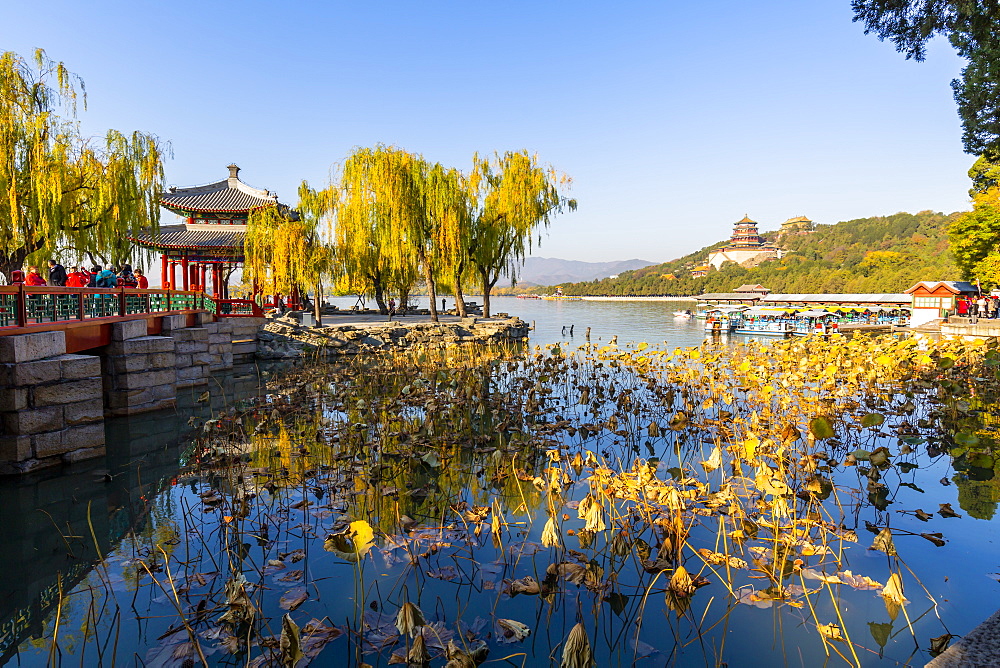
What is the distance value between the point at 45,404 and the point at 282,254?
12155mm

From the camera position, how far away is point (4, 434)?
18.6 ft

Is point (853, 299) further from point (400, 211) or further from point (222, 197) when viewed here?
point (222, 197)

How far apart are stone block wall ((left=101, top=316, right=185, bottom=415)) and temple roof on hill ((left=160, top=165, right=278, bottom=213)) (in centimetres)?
1262

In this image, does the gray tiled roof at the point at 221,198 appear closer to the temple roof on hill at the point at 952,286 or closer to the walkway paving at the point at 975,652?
the walkway paving at the point at 975,652

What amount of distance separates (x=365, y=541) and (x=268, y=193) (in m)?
23.2

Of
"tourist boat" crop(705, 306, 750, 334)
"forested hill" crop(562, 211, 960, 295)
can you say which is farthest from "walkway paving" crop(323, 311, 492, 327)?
"forested hill" crop(562, 211, 960, 295)

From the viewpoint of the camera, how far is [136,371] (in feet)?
28.4

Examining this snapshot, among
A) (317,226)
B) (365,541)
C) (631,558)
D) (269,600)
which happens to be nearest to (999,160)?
(631,558)

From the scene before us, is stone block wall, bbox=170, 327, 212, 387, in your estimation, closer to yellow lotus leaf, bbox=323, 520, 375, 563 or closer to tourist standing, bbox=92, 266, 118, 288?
tourist standing, bbox=92, 266, 118, 288

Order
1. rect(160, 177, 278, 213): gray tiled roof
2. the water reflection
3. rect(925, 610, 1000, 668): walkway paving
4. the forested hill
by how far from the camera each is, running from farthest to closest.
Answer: the forested hill, rect(160, 177, 278, 213): gray tiled roof, the water reflection, rect(925, 610, 1000, 668): walkway paving

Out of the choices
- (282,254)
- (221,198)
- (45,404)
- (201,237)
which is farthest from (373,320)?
(45,404)

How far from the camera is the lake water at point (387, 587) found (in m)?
2.72

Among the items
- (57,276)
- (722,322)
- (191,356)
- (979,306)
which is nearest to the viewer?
(57,276)

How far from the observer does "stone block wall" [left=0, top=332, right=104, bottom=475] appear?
221 inches
